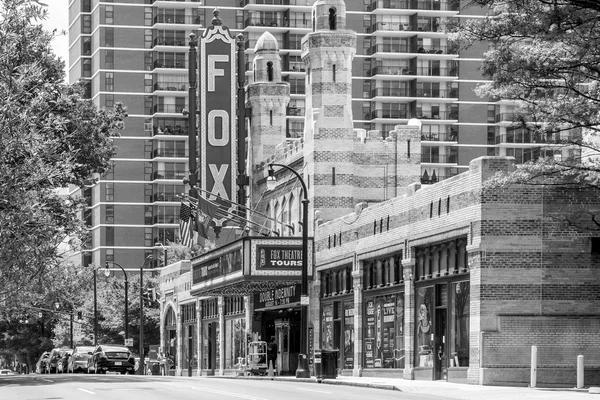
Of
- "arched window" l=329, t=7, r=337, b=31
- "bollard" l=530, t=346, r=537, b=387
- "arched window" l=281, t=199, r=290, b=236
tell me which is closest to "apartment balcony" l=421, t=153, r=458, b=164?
"arched window" l=281, t=199, r=290, b=236

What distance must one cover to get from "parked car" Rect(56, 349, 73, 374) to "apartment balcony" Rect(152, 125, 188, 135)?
57.6 meters

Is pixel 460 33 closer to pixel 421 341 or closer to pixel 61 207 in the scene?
pixel 421 341

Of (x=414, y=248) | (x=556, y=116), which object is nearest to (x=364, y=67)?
(x=414, y=248)

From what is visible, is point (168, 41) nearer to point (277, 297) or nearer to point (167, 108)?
point (167, 108)

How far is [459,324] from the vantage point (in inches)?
1625

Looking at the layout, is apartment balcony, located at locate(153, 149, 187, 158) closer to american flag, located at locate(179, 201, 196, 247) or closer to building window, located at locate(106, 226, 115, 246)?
building window, located at locate(106, 226, 115, 246)

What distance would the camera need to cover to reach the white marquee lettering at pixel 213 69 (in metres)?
71.1

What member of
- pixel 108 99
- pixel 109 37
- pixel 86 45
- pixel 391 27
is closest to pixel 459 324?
pixel 391 27

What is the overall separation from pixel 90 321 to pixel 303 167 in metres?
56.5

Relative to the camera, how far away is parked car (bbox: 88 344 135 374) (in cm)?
6316

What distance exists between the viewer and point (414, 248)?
4541 centimetres

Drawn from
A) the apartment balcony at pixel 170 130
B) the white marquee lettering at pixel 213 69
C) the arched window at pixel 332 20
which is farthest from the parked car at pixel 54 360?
the apartment balcony at pixel 170 130

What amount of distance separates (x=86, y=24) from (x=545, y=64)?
115301 millimetres

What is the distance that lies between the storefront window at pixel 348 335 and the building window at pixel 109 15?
85765mm
